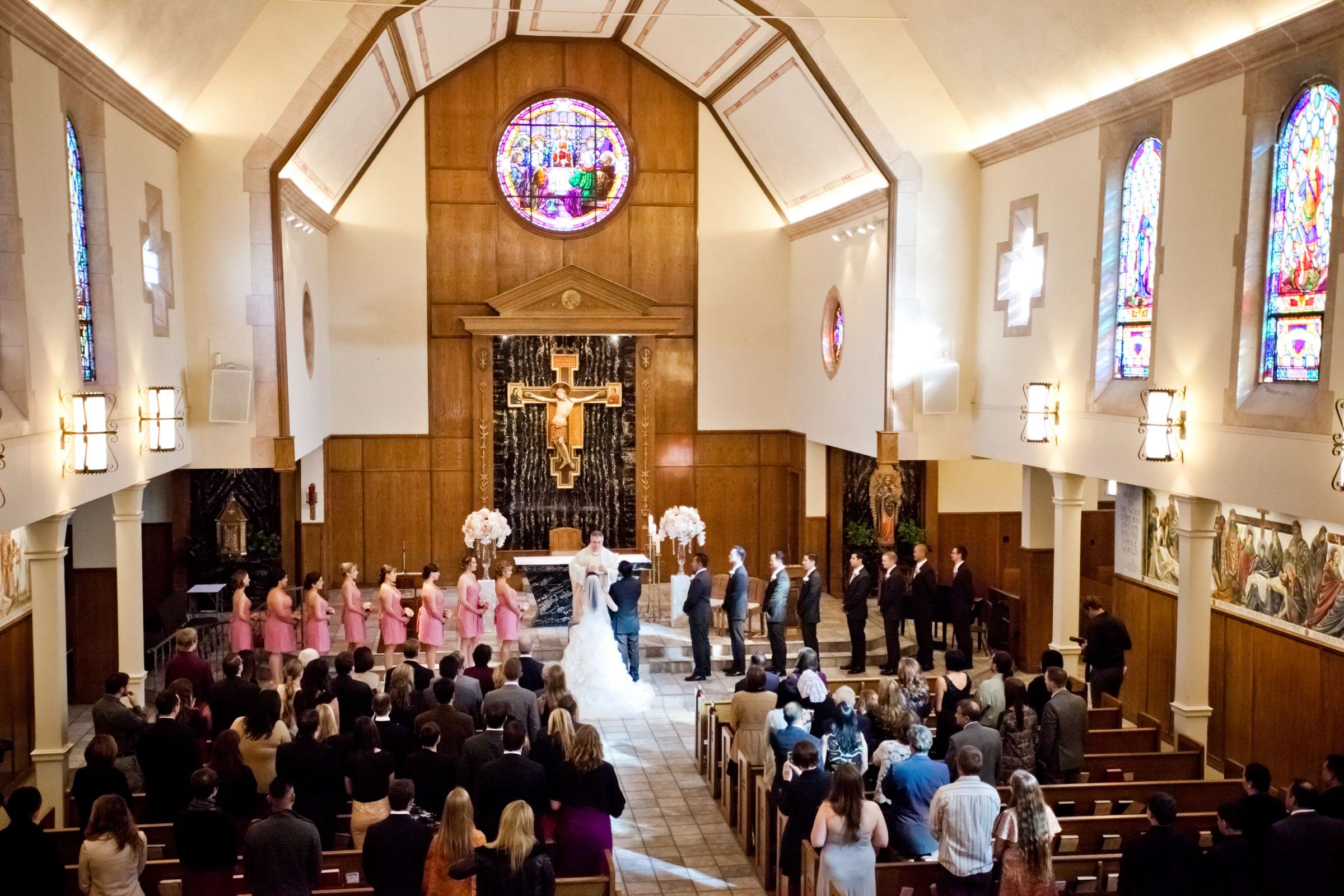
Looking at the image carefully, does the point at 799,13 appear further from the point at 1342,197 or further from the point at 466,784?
the point at 466,784

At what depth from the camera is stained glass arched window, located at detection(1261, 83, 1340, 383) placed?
9383 millimetres

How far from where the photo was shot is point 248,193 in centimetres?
1405

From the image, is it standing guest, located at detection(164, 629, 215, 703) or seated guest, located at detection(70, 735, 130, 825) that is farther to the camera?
standing guest, located at detection(164, 629, 215, 703)

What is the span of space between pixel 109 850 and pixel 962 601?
10.3m

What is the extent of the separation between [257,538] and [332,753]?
11080 millimetres

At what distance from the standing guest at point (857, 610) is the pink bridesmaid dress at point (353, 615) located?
5581mm

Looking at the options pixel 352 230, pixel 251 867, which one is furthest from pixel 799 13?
pixel 251 867

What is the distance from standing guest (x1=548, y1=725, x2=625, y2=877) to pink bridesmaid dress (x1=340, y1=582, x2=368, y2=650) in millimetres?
7345

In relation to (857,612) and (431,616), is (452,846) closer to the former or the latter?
Answer: (431,616)

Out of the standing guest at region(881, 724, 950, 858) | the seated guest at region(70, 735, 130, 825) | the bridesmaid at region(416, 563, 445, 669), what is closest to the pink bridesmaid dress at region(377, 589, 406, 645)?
the bridesmaid at region(416, 563, 445, 669)

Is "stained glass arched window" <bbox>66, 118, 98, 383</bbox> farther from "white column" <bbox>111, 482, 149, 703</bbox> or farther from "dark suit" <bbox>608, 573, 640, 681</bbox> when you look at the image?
"dark suit" <bbox>608, 573, 640, 681</bbox>

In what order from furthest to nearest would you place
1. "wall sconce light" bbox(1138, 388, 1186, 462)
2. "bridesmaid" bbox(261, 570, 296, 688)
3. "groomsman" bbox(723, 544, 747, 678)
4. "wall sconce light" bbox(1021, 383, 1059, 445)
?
"groomsman" bbox(723, 544, 747, 678) < "bridesmaid" bbox(261, 570, 296, 688) < "wall sconce light" bbox(1021, 383, 1059, 445) < "wall sconce light" bbox(1138, 388, 1186, 462)

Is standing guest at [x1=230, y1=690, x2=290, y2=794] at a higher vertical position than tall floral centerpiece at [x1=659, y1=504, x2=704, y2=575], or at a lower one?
lower

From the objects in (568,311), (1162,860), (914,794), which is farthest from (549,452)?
(1162,860)
